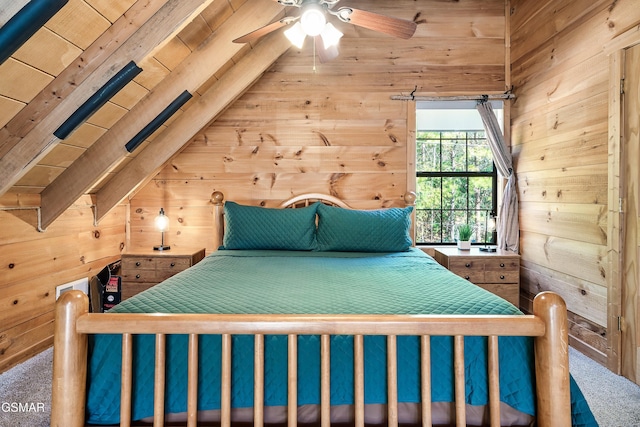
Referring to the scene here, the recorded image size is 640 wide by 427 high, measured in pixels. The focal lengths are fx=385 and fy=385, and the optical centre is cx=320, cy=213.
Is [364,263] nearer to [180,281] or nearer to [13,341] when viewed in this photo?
[180,281]

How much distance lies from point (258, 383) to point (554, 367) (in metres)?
0.85

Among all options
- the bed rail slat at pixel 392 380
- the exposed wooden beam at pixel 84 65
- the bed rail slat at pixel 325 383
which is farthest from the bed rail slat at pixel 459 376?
the exposed wooden beam at pixel 84 65

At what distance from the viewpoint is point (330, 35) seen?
2.06 m

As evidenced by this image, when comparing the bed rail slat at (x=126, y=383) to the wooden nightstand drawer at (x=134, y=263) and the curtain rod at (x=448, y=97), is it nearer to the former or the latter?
the wooden nightstand drawer at (x=134, y=263)

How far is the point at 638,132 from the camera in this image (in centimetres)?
213

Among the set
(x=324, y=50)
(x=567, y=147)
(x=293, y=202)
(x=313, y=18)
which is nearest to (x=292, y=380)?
(x=313, y=18)

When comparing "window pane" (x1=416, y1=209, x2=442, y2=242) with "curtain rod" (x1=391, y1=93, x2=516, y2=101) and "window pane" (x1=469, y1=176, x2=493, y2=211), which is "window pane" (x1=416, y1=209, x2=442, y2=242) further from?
"curtain rod" (x1=391, y1=93, x2=516, y2=101)

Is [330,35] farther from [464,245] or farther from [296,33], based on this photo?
[464,245]

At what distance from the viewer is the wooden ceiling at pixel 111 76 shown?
5.45 ft

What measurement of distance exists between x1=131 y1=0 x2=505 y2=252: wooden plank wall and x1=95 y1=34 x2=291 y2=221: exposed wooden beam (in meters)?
0.39

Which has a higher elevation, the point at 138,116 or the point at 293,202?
the point at 138,116

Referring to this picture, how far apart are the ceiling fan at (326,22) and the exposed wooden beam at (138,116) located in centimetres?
48

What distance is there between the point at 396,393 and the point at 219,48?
88.7 inches

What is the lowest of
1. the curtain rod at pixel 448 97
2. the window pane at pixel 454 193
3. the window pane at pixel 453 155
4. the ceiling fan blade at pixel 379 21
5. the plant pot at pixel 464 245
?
the plant pot at pixel 464 245
